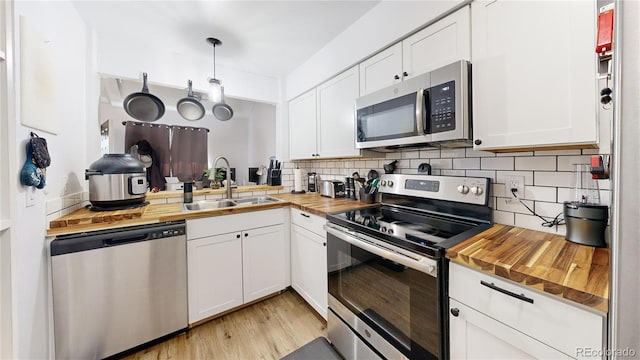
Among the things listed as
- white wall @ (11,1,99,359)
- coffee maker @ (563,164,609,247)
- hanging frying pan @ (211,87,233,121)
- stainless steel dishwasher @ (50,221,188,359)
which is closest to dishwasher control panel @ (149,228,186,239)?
stainless steel dishwasher @ (50,221,188,359)

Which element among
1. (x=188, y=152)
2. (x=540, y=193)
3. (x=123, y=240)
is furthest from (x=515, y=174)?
(x=188, y=152)

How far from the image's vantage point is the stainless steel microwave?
121 centimetres

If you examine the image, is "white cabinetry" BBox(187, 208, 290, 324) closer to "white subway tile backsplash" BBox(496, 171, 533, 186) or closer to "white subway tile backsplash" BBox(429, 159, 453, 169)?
"white subway tile backsplash" BBox(429, 159, 453, 169)

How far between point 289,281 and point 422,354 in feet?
4.82

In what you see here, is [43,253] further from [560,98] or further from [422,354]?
[560,98]

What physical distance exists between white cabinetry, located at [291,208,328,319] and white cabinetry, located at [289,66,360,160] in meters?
0.67

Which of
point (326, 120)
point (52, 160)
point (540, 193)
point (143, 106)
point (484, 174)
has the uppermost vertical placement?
point (143, 106)

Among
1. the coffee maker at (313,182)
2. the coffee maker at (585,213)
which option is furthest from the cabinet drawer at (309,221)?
the coffee maker at (585,213)

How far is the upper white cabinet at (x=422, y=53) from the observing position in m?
1.24

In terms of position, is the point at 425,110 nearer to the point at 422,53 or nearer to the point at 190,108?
the point at 422,53

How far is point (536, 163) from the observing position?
1208mm

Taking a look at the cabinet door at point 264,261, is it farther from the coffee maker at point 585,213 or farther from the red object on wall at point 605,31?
the red object on wall at point 605,31

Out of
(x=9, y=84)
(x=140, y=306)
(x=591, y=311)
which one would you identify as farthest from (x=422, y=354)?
(x=9, y=84)

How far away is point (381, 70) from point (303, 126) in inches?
45.5
